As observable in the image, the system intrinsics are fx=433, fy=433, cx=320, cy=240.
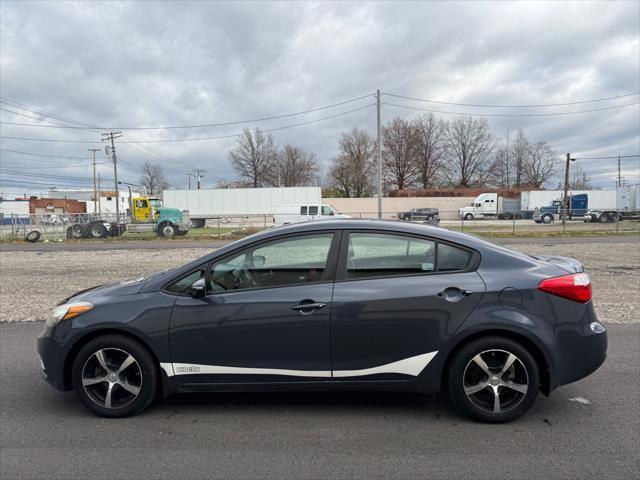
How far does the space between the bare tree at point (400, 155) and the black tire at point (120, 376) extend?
3206 inches

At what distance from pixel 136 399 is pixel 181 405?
0.40 meters

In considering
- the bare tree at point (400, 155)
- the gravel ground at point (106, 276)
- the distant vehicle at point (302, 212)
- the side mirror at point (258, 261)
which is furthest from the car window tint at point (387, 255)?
the bare tree at point (400, 155)

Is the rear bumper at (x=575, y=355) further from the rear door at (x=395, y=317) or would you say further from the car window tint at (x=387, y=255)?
the car window tint at (x=387, y=255)

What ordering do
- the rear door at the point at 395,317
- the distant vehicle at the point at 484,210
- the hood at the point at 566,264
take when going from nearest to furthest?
Answer: 1. the rear door at the point at 395,317
2. the hood at the point at 566,264
3. the distant vehicle at the point at 484,210

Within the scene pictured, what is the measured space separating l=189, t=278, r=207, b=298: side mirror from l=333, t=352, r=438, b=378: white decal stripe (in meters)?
1.17

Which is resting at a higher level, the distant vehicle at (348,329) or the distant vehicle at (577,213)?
the distant vehicle at (577,213)

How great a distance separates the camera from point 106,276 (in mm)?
10898

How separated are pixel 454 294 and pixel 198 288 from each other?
6.29 feet

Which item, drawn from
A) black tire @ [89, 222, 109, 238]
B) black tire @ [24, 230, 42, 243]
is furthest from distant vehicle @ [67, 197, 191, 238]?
black tire @ [24, 230, 42, 243]

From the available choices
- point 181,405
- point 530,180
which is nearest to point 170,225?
point 181,405

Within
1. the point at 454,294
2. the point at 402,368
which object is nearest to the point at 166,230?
the point at 402,368

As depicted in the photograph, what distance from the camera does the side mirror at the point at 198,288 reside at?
3281 mm

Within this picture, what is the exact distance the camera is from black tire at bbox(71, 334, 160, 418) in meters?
3.34

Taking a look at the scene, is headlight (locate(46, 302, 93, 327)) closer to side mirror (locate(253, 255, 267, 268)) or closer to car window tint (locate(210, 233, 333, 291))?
car window tint (locate(210, 233, 333, 291))
